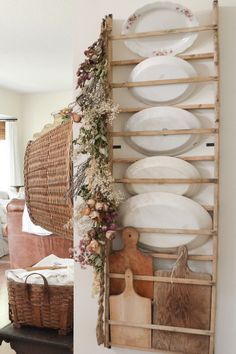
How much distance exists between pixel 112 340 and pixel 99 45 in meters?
1.13

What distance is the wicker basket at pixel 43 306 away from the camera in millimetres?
1836

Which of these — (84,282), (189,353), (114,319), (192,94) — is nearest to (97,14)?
(192,94)

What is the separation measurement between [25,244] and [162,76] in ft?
9.18

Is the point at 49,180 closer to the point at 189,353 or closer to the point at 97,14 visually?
the point at 97,14

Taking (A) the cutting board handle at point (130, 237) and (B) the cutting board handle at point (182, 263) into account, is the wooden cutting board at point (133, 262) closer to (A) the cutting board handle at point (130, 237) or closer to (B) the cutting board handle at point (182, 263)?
(A) the cutting board handle at point (130, 237)

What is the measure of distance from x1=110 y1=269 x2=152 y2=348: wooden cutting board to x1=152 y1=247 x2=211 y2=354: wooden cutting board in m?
0.04

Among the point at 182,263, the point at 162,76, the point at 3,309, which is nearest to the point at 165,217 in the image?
the point at 182,263

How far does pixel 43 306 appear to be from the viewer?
1865 mm

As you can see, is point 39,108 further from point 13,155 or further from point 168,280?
point 168,280

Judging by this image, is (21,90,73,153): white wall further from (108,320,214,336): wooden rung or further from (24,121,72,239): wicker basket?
(108,320,214,336): wooden rung

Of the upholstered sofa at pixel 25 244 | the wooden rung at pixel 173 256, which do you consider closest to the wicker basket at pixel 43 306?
the wooden rung at pixel 173 256

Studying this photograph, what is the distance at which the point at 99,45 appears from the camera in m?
1.34

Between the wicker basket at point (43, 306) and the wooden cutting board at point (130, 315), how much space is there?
0.50 m

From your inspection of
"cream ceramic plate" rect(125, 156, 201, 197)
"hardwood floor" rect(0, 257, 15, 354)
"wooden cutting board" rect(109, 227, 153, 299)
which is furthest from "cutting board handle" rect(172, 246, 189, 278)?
"hardwood floor" rect(0, 257, 15, 354)
